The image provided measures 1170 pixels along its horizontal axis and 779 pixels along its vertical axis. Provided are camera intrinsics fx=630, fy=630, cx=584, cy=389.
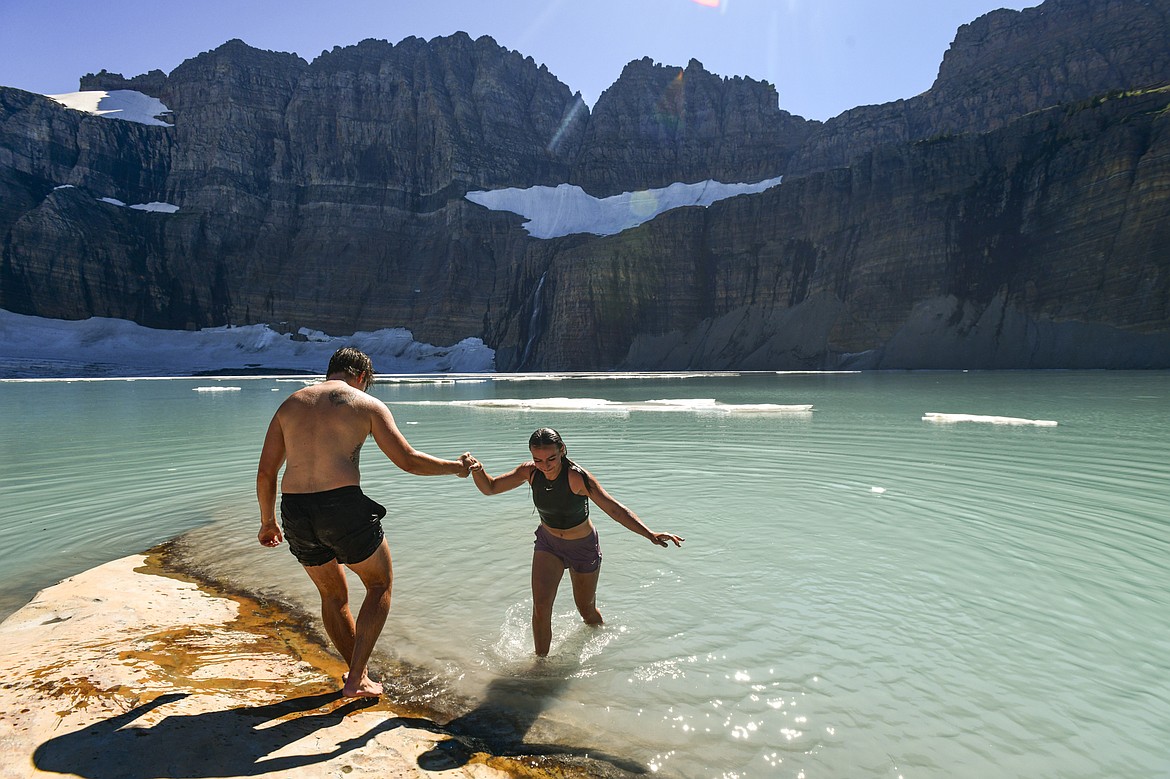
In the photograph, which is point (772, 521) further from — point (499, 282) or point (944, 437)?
point (499, 282)

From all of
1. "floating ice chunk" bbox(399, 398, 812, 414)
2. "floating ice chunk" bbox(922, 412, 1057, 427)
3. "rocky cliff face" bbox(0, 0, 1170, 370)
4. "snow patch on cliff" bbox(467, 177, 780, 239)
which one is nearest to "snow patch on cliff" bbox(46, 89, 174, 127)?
"rocky cliff face" bbox(0, 0, 1170, 370)

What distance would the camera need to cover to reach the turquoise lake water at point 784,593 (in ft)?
11.6

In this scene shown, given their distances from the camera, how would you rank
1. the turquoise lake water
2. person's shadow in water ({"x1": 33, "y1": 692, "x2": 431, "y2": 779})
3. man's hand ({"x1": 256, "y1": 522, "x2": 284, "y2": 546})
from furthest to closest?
man's hand ({"x1": 256, "y1": 522, "x2": 284, "y2": 546})
the turquoise lake water
person's shadow in water ({"x1": 33, "y1": 692, "x2": 431, "y2": 779})

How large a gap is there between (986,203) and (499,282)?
65.9 meters

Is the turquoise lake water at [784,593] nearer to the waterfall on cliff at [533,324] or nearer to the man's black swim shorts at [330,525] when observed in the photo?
the man's black swim shorts at [330,525]

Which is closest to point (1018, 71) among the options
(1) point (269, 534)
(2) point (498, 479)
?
(2) point (498, 479)

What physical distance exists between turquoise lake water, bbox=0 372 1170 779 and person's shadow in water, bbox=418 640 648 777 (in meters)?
0.04

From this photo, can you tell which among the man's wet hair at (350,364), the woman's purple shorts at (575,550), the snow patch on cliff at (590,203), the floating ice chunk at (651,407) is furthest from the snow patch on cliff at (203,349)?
the man's wet hair at (350,364)

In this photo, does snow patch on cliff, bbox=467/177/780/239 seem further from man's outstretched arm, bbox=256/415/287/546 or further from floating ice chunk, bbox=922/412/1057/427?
man's outstretched arm, bbox=256/415/287/546

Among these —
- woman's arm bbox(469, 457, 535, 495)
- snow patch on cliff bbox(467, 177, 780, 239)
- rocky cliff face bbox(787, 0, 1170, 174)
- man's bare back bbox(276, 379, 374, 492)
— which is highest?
rocky cliff face bbox(787, 0, 1170, 174)

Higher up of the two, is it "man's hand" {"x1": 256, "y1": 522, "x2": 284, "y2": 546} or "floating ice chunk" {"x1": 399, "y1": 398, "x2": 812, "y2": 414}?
"man's hand" {"x1": 256, "y1": 522, "x2": 284, "y2": 546}

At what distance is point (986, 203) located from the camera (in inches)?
2672

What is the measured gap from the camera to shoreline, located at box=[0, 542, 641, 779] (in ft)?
9.53

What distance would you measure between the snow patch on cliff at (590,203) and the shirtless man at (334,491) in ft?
348
